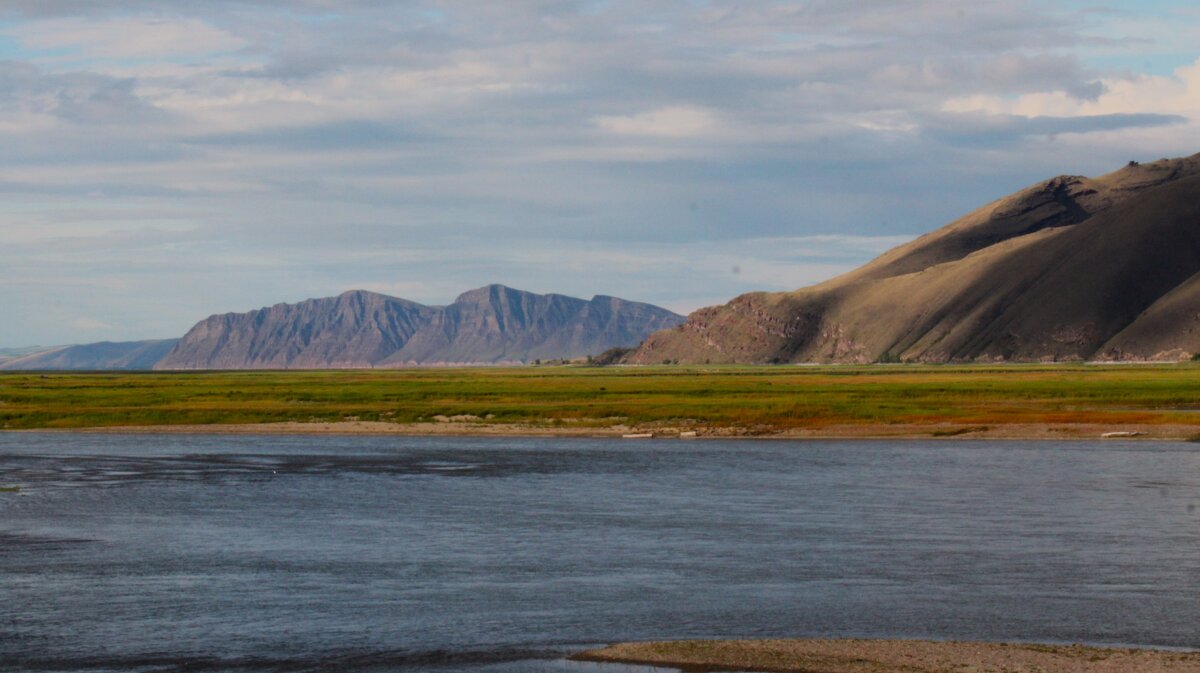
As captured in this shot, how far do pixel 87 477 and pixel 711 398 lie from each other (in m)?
63.1

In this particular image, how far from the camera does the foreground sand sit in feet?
72.3

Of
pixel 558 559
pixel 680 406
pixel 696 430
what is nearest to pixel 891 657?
pixel 558 559

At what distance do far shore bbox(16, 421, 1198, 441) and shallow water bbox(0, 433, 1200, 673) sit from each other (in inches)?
709

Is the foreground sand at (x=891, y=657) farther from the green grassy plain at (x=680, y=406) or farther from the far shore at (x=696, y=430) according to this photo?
the green grassy plain at (x=680, y=406)

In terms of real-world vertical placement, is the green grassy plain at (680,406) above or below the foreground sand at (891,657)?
above

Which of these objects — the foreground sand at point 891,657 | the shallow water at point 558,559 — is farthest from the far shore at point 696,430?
the foreground sand at point 891,657

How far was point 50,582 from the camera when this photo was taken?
31.2 m

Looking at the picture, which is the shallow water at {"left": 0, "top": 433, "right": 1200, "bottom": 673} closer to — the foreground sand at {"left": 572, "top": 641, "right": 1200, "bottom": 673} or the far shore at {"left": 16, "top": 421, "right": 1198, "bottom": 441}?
the foreground sand at {"left": 572, "top": 641, "right": 1200, "bottom": 673}

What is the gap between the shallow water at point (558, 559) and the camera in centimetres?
2522

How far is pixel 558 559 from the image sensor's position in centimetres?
3422

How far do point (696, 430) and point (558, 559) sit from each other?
5405 cm

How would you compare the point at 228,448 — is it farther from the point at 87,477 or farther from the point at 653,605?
the point at 653,605

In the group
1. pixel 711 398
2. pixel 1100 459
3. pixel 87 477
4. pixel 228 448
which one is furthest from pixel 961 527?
pixel 711 398

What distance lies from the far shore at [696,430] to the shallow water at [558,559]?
1802cm
